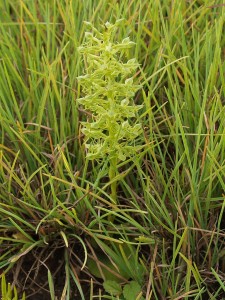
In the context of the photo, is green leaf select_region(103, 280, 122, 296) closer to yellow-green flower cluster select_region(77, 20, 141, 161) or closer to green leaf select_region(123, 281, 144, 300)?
green leaf select_region(123, 281, 144, 300)

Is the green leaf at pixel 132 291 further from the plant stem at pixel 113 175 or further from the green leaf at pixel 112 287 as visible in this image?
the plant stem at pixel 113 175

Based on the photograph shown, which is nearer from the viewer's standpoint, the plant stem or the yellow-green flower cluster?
the yellow-green flower cluster

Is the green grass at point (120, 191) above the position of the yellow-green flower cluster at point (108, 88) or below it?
below

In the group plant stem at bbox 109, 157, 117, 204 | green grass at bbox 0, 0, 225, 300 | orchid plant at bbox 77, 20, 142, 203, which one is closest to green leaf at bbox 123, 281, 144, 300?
green grass at bbox 0, 0, 225, 300

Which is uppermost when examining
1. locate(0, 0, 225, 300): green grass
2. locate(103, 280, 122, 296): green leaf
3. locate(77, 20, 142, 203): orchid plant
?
locate(77, 20, 142, 203): orchid plant

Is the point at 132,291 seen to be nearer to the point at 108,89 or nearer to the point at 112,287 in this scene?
the point at 112,287

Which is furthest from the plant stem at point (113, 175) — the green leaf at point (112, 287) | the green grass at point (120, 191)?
the green leaf at point (112, 287)

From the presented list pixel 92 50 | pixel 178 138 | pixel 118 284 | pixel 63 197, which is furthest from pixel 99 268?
pixel 92 50

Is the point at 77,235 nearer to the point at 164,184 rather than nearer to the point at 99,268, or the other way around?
the point at 99,268
